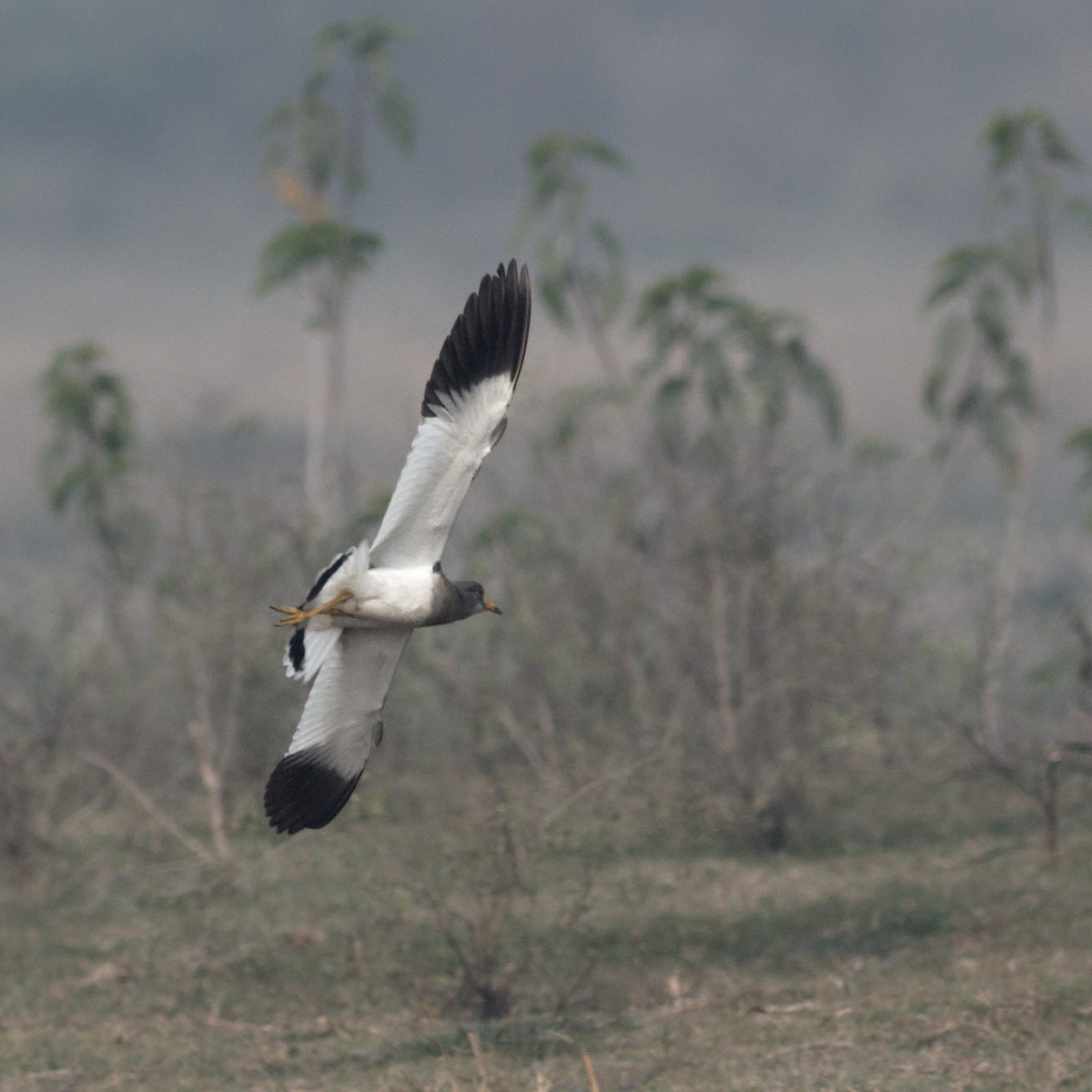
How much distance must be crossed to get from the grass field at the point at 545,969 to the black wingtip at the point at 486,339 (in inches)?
128

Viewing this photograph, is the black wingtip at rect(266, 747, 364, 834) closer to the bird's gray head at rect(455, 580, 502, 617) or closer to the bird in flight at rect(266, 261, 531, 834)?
the bird in flight at rect(266, 261, 531, 834)

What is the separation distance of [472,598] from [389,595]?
641mm

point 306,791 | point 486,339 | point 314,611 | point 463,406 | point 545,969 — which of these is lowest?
point 545,969

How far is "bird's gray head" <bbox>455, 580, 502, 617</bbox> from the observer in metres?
8.02

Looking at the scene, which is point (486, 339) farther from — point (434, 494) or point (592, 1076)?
point (592, 1076)

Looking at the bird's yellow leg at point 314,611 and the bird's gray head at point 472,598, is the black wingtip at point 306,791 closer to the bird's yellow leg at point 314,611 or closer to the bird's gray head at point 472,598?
the bird's yellow leg at point 314,611

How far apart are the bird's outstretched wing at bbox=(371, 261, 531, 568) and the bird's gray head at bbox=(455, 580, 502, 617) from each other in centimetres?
51

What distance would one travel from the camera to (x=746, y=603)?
1641cm

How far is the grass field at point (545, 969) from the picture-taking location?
8727 millimetres

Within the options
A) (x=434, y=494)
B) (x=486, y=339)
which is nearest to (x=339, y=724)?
(x=434, y=494)

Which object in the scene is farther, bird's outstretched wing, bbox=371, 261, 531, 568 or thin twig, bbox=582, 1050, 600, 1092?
bird's outstretched wing, bbox=371, 261, 531, 568

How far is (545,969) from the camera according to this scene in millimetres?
11602

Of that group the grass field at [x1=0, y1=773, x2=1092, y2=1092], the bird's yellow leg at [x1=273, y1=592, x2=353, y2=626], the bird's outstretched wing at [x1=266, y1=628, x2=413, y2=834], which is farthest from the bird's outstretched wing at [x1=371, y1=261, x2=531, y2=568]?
the grass field at [x1=0, y1=773, x2=1092, y2=1092]

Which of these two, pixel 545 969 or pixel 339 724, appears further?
pixel 545 969
